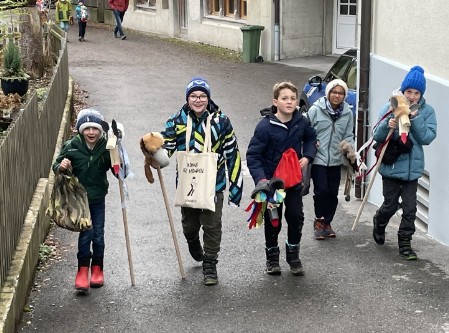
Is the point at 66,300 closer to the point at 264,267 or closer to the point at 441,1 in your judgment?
the point at 264,267

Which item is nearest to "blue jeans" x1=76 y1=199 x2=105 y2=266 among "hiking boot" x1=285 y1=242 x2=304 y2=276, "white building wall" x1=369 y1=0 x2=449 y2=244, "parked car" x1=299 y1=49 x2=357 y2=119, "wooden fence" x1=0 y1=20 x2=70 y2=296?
"wooden fence" x1=0 y1=20 x2=70 y2=296

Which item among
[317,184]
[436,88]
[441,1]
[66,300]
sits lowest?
[66,300]

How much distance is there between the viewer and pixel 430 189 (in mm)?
9156

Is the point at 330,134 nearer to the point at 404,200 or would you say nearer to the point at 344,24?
the point at 404,200

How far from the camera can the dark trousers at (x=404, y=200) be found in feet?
27.2

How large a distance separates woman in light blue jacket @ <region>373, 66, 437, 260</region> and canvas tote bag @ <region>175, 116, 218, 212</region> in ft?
5.70

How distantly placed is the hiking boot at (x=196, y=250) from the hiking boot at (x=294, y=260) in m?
0.85

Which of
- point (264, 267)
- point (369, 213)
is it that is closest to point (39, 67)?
point (369, 213)

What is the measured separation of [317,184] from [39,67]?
39.9 ft

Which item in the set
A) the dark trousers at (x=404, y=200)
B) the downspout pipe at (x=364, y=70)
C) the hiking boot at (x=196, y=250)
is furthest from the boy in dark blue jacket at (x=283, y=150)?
the downspout pipe at (x=364, y=70)

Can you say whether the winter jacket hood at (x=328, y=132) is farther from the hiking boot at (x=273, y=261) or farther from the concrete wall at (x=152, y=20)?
the concrete wall at (x=152, y=20)

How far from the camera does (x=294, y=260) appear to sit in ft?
26.1

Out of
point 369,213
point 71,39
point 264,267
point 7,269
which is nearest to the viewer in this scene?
point 7,269

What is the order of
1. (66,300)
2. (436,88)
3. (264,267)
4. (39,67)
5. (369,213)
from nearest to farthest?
1. (66,300)
2. (264,267)
3. (436,88)
4. (369,213)
5. (39,67)
